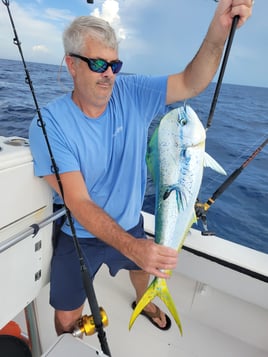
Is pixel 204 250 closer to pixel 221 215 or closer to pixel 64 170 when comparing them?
pixel 64 170

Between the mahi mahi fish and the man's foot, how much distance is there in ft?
4.86

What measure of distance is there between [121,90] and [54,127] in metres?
0.51

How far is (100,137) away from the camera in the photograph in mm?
1660

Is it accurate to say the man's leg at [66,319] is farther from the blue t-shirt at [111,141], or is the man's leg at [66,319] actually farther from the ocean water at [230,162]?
the ocean water at [230,162]

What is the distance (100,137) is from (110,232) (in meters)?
0.63

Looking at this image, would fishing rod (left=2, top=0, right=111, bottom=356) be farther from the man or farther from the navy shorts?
the navy shorts

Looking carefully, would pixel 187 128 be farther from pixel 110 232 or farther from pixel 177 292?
pixel 177 292

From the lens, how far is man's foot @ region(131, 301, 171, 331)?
2291 millimetres

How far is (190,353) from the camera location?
2.12 m

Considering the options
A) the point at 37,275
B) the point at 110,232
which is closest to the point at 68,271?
the point at 37,275

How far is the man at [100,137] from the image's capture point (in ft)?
4.65

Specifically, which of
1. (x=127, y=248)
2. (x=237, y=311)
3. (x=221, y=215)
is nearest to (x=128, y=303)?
(x=237, y=311)

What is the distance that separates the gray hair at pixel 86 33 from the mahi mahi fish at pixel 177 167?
710 millimetres

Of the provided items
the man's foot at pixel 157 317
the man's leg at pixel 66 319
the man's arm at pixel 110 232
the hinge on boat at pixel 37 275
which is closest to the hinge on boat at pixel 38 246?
the hinge on boat at pixel 37 275
